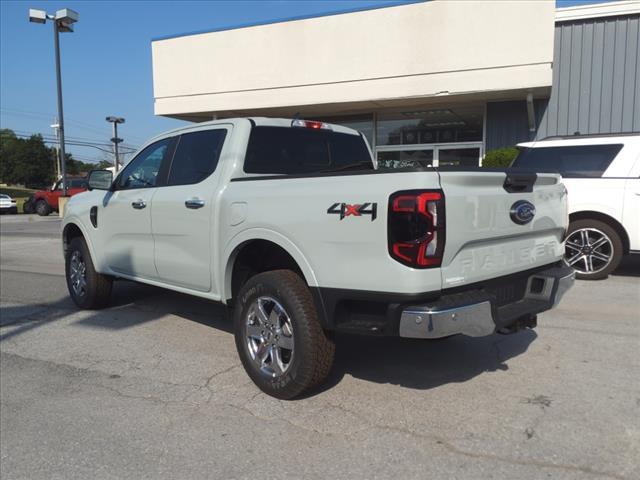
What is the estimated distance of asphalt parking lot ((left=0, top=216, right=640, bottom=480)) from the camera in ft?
9.37

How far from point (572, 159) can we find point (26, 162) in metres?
103

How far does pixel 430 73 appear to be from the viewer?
A: 13758 millimetres

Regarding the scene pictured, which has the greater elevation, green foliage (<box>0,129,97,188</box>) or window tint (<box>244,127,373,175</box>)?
green foliage (<box>0,129,97,188</box>)

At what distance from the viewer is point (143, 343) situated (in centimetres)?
499

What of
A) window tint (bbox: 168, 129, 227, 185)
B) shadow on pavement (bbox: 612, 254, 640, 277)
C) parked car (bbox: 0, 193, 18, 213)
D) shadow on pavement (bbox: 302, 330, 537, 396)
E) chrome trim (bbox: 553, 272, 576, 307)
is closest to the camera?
chrome trim (bbox: 553, 272, 576, 307)

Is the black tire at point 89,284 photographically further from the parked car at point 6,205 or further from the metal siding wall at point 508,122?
the parked car at point 6,205

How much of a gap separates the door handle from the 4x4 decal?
4.78 feet

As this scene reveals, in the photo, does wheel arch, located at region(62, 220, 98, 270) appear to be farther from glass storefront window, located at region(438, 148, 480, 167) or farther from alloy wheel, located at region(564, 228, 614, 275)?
glass storefront window, located at region(438, 148, 480, 167)

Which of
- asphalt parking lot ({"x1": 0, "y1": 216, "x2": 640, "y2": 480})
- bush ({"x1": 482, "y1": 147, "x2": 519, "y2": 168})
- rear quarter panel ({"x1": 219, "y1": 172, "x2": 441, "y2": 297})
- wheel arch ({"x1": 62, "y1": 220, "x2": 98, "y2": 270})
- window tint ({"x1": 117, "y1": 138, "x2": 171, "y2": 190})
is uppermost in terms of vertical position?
bush ({"x1": 482, "y1": 147, "x2": 519, "y2": 168})

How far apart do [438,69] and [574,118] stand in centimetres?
373

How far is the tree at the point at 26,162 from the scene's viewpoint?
307 ft

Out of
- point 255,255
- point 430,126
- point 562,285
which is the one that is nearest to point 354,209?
point 255,255

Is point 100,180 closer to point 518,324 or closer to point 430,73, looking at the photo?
point 518,324

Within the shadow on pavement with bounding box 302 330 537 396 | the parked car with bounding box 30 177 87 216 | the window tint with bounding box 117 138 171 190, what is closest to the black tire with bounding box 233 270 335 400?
the shadow on pavement with bounding box 302 330 537 396
